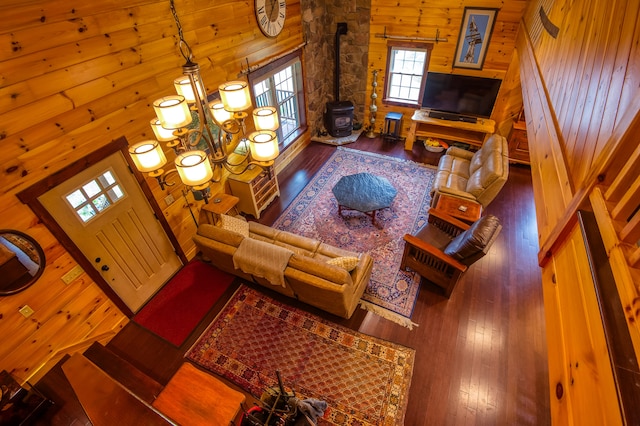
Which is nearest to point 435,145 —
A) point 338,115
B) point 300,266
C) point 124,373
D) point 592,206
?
point 338,115

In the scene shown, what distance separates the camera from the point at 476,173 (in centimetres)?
429

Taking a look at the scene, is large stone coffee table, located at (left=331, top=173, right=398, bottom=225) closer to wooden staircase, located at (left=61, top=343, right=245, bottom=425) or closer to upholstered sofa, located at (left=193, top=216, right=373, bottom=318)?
upholstered sofa, located at (left=193, top=216, right=373, bottom=318)

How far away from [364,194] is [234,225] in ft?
6.76

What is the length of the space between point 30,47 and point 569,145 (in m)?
3.68

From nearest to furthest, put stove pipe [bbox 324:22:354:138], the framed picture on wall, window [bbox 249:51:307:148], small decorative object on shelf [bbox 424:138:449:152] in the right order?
window [bbox 249:51:307:148] < the framed picture on wall < small decorative object on shelf [bbox 424:138:449:152] < stove pipe [bbox 324:22:354:138]

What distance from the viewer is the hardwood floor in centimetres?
269

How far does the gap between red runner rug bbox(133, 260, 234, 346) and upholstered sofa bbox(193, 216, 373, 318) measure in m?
0.39

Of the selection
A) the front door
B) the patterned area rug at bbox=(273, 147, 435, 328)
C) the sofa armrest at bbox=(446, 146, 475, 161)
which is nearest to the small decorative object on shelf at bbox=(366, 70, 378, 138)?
the patterned area rug at bbox=(273, 147, 435, 328)

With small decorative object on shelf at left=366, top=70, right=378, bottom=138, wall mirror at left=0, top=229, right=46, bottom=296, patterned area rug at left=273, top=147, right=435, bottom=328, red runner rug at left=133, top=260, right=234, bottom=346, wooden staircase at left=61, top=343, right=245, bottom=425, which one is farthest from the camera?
small decorative object on shelf at left=366, top=70, right=378, bottom=138

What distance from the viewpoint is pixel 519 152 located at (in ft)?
18.3

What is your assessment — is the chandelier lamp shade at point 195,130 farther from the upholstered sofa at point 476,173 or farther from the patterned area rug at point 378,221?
the upholstered sofa at point 476,173

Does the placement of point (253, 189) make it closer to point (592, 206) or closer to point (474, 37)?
point (592, 206)

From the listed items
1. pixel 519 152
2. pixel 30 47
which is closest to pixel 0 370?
pixel 30 47

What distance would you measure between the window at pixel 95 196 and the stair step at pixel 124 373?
148cm
